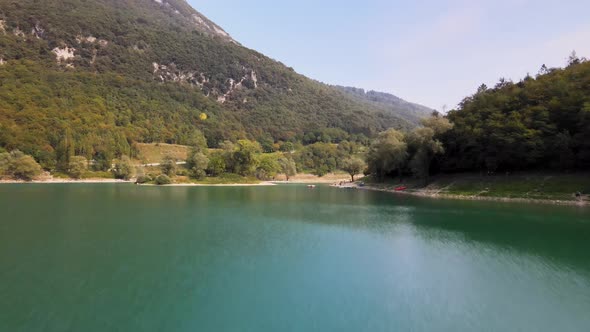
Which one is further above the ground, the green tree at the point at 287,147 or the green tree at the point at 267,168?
the green tree at the point at 287,147

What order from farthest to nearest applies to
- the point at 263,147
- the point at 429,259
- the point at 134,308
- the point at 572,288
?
the point at 263,147 → the point at 429,259 → the point at 572,288 → the point at 134,308

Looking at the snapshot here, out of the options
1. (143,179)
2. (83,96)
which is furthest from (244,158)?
(83,96)

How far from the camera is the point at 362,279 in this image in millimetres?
15836

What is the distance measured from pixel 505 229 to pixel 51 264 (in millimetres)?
30582

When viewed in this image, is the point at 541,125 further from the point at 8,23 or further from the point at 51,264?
the point at 8,23

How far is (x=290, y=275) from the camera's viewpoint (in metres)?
16.1

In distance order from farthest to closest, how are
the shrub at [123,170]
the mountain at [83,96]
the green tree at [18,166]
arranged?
the mountain at [83,96], the shrub at [123,170], the green tree at [18,166]

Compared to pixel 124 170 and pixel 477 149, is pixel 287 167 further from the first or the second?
pixel 477 149

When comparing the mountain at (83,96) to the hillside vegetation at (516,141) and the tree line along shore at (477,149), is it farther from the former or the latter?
the hillside vegetation at (516,141)

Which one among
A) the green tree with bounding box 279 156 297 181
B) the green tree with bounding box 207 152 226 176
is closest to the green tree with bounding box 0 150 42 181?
the green tree with bounding box 207 152 226 176

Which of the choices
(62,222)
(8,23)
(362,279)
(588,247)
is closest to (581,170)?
(588,247)

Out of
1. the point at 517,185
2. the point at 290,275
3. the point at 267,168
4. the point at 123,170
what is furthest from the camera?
the point at 267,168

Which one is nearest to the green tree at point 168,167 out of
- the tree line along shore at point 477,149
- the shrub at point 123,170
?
the tree line along shore at point 477,149

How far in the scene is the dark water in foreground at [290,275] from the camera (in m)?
11.3
